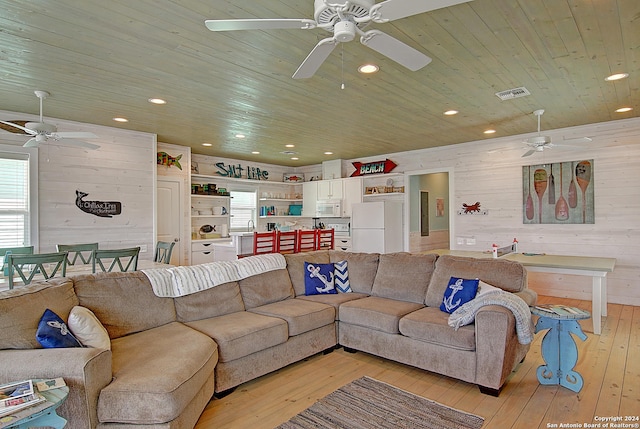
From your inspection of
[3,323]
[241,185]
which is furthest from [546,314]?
[241,185]

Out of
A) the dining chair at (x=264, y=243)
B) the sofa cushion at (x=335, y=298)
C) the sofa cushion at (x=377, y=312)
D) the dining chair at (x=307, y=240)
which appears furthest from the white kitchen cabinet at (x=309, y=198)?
the sofa cushion at (x=377, y=312)

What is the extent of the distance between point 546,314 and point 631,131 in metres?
4.01

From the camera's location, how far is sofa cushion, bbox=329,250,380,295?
3996 millimetres

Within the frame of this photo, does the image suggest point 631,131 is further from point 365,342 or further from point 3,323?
point 3,323

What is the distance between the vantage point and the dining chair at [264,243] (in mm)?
4759

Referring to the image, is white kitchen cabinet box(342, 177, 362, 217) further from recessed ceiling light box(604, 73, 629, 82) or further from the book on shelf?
the book on shelf

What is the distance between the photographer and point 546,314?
278 cm

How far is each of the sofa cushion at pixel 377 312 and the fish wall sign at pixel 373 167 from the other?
4315mm

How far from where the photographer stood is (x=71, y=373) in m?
1.78

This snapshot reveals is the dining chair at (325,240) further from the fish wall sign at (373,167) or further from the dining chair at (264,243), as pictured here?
the fish wall sign at (373,167)

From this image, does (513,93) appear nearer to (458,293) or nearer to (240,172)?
(458,293)

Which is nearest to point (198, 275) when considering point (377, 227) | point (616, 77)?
point (616, 77)

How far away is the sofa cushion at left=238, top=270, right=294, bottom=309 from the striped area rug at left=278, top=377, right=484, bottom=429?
3.77ft

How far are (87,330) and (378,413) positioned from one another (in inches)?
75.4
